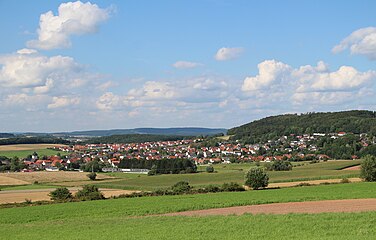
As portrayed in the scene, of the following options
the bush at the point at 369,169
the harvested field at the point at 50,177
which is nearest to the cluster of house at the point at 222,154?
the harvested field at the point at 50,177

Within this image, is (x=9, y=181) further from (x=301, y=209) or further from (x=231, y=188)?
(x=301, y=209)

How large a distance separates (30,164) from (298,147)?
260 ft

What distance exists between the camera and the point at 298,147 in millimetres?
162875

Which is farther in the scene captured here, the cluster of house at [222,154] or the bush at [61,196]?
the cluster of house at [222,154]

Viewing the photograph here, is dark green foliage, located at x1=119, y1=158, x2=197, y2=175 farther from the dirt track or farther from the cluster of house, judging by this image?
the dirt track

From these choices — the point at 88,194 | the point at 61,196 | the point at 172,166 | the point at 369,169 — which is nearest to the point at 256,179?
A: the point at 369,169

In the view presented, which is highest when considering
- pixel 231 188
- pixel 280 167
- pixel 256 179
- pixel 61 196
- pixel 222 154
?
pixel 256 179

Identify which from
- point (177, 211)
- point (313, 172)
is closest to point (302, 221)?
point (177, 211)

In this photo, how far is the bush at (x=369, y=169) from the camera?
226 feet

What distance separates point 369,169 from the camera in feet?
227

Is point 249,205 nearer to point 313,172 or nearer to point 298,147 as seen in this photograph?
point 313,172

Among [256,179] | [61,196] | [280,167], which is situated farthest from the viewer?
[280,167]

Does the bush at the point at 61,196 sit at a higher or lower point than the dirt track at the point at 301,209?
lower

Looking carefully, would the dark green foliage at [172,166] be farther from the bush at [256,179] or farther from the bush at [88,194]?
the bush at [88,194]
